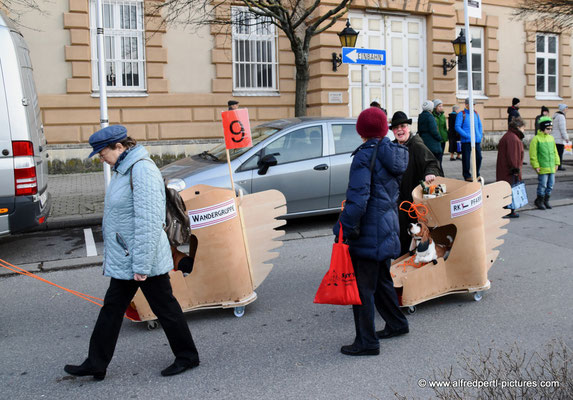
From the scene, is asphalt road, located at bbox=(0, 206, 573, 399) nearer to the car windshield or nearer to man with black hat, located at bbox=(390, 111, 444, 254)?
man with black hat, located at bbox=(390, 111, 444, 254)

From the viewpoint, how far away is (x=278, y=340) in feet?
15.7

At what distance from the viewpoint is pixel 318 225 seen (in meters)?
9.28

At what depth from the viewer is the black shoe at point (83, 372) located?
405 centimetres

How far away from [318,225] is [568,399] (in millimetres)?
6612

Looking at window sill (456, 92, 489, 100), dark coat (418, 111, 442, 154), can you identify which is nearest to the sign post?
dark coat (418, 111, 442, 154)

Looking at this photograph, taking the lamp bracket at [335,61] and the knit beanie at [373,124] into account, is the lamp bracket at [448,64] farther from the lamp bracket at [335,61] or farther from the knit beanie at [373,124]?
the knit beanie at [373,124]

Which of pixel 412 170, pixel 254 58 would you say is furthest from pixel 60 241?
pixel 254 58

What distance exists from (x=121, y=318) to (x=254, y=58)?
14.4m

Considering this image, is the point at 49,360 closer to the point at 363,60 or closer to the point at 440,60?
the point at 363,60

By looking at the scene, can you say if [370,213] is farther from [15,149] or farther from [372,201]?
[15,149]

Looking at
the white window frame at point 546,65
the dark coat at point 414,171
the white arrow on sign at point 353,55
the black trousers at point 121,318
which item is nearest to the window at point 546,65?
the white window frame at point 546,65

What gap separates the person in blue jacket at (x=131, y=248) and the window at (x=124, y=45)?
12986 mm

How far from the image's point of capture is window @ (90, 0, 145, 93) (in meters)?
16.2

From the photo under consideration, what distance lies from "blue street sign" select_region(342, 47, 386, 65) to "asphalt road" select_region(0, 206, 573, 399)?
605 cm
